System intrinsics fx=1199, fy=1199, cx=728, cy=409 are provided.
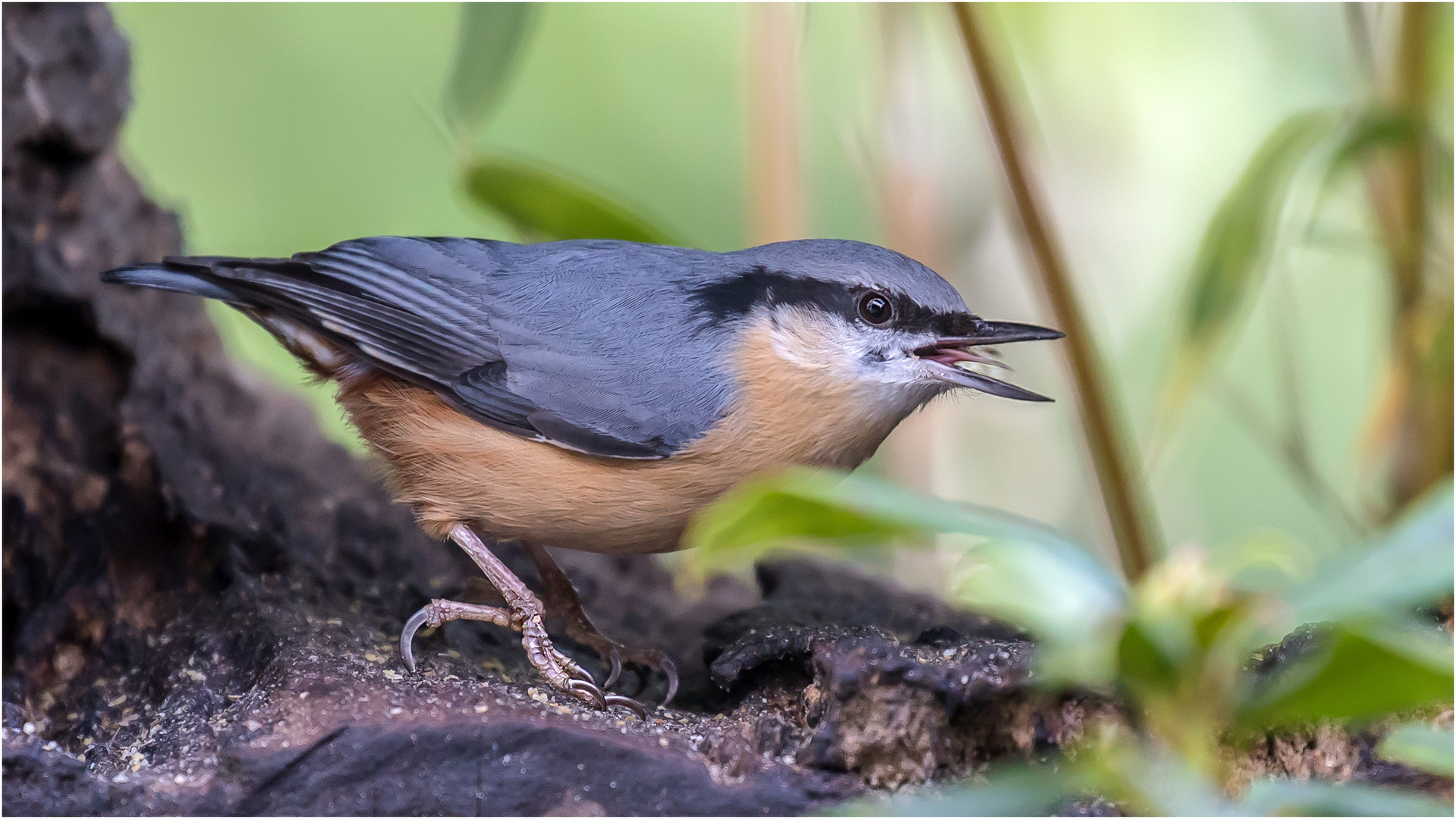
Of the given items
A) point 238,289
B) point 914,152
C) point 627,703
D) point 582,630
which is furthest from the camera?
point 914,152

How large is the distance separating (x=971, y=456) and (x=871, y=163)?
0.99m

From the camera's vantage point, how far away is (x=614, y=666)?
221 centimetres

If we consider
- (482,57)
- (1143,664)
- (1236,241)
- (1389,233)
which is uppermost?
(1389,233)

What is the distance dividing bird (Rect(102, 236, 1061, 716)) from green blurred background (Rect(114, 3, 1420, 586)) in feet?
3.37

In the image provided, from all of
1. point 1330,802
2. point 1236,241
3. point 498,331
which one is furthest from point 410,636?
point 1236,241

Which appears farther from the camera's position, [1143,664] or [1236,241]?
[1236,241]

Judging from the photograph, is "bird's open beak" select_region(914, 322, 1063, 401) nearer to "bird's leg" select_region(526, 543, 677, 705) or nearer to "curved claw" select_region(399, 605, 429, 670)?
"bird's leg" select_region(526, 543, 677, 705)

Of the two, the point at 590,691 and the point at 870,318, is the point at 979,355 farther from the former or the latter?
the point at 590,691

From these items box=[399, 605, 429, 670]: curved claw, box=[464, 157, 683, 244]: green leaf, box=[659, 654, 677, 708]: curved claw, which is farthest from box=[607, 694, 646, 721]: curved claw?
box=[464, 157, 683, 244]: green leaf

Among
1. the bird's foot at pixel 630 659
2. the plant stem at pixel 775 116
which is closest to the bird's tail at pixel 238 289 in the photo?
the bird's foot at pixel 630 659

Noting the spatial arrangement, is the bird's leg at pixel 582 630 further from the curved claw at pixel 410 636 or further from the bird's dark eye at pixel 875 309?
the bird's dark eye at pixel 875 309

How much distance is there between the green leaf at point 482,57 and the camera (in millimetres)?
2365

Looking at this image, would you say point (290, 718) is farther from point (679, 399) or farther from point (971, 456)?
point (971, 456)

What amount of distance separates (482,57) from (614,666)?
3.99ft
